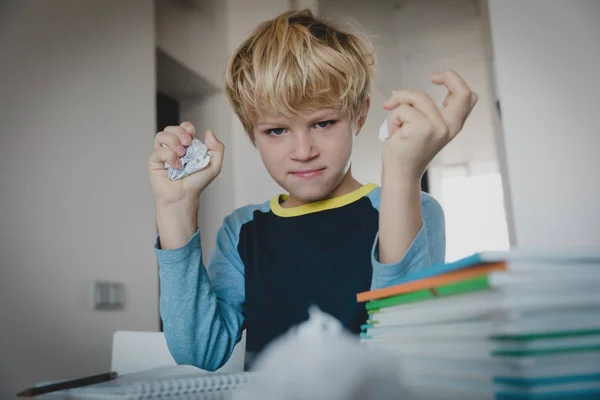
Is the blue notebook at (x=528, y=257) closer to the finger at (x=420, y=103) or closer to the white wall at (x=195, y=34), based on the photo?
the finger at (x=420, y=103)

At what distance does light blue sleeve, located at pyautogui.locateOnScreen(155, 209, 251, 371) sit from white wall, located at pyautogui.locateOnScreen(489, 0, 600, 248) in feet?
3.03

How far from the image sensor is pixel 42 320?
131 centimetres

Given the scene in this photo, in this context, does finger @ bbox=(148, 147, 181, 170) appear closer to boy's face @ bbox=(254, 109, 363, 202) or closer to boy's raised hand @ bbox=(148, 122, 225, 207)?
boy's raised hand @ bbox=(148, 122, 225, 207)

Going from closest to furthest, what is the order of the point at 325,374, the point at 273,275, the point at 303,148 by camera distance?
the point at 325,374 < the point at 303,148 < the point at 273,275

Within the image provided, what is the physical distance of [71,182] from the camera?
148 centimetres

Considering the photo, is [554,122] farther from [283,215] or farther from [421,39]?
[421,39]

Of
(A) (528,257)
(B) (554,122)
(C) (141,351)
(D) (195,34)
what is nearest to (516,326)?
(A) (528,257)

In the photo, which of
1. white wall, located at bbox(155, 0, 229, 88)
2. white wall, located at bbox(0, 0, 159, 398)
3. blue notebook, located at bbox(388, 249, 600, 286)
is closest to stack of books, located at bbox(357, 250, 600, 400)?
blue notebook, located at bbox(388, 249, 600, 286)

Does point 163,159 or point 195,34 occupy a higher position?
point 195,34

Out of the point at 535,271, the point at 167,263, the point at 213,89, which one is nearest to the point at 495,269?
the point at 535,271

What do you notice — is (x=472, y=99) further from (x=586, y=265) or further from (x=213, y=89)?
(x=213, y=89)

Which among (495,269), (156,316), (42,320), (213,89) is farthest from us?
(213,89)

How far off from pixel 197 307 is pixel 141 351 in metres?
0.29

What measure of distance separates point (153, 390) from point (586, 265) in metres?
0.20
